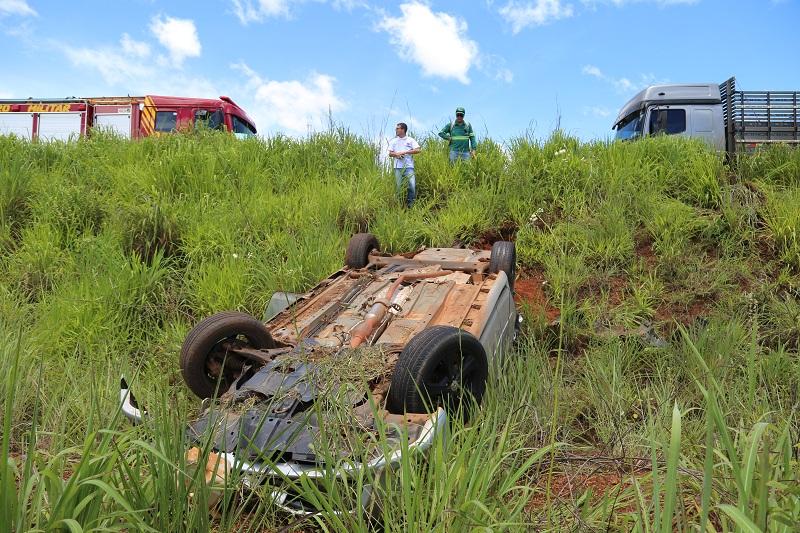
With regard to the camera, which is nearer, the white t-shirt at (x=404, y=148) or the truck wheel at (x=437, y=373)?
the truck wheel at (x=437, y=373)

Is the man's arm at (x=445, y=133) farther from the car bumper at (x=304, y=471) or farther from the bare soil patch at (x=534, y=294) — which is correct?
the car bumper at (x=304, y=471)

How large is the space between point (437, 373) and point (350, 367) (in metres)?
0.48

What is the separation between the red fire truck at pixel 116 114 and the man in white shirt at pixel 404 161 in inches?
251

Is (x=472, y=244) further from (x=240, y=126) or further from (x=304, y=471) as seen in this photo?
(x=240, y=126)

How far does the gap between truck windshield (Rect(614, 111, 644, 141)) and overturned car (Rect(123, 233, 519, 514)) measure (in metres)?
8.50

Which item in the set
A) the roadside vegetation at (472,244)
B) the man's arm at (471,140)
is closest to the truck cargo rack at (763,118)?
the roadside vegetation at (472,244)

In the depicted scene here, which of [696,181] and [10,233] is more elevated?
[696,181]

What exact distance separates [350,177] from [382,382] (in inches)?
215

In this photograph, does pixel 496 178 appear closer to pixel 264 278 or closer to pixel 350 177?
pixel 350 177

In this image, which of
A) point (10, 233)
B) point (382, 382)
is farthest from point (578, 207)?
point (10, 233)

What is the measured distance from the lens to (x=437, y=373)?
3154 millimetres

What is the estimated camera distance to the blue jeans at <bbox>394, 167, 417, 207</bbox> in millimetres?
8219

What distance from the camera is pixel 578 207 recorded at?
766cm

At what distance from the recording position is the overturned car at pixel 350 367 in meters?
2.20
